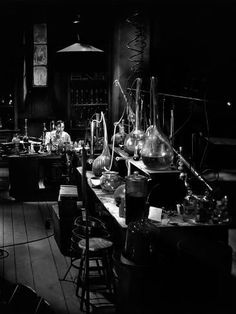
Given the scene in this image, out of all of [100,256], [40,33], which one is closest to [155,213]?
[100,256]

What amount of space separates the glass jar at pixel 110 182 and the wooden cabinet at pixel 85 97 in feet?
17.4

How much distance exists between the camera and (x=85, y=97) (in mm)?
10633

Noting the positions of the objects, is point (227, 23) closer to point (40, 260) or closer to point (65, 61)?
point (65, 61)

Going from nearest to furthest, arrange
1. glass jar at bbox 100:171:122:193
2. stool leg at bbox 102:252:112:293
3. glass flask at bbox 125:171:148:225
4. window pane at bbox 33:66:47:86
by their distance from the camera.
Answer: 1. glass flask at bbox 125:171:148:225
2. stool leg at bbox 102:252:112:293
3. glass jar at bbox 100:171:122:193
4. window pane at bbox 33:66:47:86

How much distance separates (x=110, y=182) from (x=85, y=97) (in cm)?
563

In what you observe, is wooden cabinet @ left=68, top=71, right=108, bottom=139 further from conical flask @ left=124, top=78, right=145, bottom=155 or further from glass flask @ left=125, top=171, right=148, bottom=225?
glass flask @ left=125, top=171, right=148, bottom=225

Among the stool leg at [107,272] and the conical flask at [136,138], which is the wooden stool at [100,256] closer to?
the stool leg at [107,272]

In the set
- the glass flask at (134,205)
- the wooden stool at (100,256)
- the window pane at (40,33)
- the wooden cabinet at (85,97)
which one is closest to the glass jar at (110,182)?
the wooden stool at (100,256)

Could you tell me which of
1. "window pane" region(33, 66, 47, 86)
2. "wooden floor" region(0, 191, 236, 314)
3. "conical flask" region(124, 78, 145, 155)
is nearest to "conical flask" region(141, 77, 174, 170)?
"conical flask" region(124, 78, 145, 155)

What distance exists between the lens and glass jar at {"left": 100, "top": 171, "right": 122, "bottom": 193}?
207 inches

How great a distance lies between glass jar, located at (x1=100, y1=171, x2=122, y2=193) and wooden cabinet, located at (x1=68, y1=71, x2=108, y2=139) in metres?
5.30

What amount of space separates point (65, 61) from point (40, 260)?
2344mm

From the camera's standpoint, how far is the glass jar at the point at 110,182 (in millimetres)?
5266

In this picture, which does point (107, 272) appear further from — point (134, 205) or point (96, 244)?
point (134, 205)
